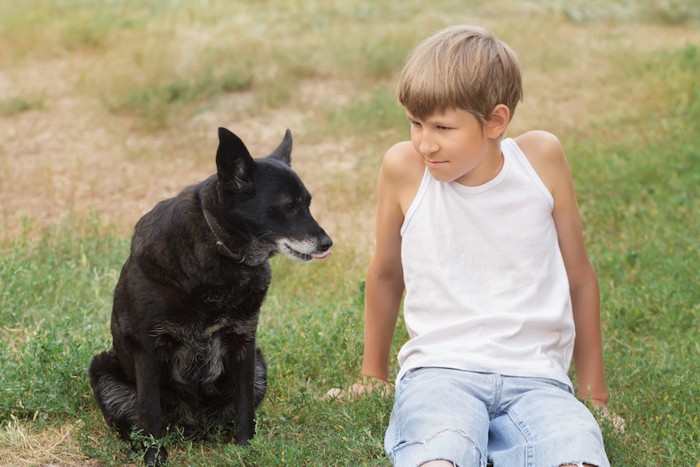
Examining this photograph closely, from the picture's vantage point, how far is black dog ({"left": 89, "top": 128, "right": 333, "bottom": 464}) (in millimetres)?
3516

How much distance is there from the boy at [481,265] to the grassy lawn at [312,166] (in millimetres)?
410

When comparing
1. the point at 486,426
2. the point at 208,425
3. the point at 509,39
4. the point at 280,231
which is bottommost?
the point at 509,39

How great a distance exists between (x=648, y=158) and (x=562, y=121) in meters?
1.36

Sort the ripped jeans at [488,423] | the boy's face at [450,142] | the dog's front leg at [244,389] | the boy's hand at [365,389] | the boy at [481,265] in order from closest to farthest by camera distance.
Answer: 1. the ripped jeans at [488,423]
2. the boy at [481,265]
3. the boy's face at [450,142]
4. the dog's front leg at [244,389]
5. the boy's hand at [365,389]

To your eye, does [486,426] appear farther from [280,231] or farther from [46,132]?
[46,132]

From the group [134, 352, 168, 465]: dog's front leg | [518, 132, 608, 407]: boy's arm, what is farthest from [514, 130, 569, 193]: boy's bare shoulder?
[134, 352, 168, 465]: dog's front leg

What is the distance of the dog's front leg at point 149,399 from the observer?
3.57 meters

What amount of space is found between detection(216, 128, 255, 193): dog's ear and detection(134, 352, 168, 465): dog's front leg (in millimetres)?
712

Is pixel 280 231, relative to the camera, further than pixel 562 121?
No

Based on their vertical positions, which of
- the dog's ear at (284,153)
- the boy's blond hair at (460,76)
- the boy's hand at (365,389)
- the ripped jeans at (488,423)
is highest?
the boy's blond hair at (460,76)

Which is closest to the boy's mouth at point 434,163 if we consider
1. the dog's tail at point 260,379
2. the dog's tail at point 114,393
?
the dog's tail at point 260,379

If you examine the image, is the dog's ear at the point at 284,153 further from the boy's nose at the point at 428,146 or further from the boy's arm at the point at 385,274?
the boy's nose at the point at 428,146

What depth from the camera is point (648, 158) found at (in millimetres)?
7676

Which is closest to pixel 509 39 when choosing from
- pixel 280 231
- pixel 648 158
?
pixel 648 158
